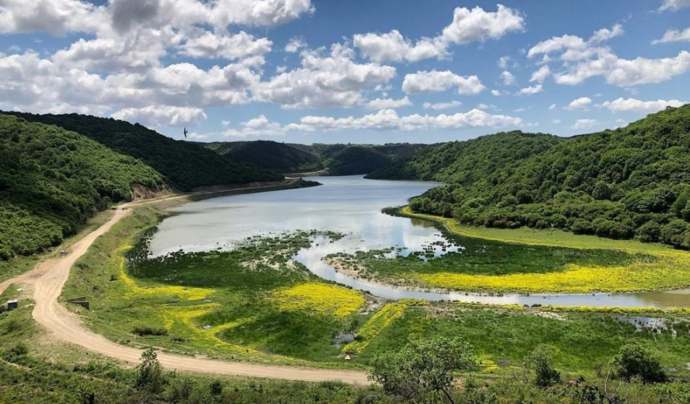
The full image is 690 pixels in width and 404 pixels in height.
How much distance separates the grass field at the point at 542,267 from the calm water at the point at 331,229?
8.48ft

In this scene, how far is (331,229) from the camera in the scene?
8862 centimetres

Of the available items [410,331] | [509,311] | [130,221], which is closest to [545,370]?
[410,331]

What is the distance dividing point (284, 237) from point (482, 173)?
120 metres

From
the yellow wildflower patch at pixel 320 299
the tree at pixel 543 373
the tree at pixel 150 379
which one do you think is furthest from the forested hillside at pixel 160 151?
the tree at pixel 543 373

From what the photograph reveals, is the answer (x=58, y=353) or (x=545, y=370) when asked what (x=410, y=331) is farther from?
(x=58, y=353)

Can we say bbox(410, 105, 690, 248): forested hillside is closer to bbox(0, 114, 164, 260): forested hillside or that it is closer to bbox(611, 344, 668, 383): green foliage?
bbox(611, 344, 668, 383): green foliage

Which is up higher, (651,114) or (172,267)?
(651,114)

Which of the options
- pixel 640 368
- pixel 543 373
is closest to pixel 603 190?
pixel 640 368

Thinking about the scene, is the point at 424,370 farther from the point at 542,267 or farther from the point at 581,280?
the point at 542,267

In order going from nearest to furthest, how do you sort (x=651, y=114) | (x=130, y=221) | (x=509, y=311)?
(x=509, y=311) → (x=130, y=221) → (x=651, y=114)

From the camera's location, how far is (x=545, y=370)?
2425cm

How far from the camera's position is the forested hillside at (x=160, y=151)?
15825 cm

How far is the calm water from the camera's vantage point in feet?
149

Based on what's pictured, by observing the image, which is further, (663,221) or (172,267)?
(663,221)
